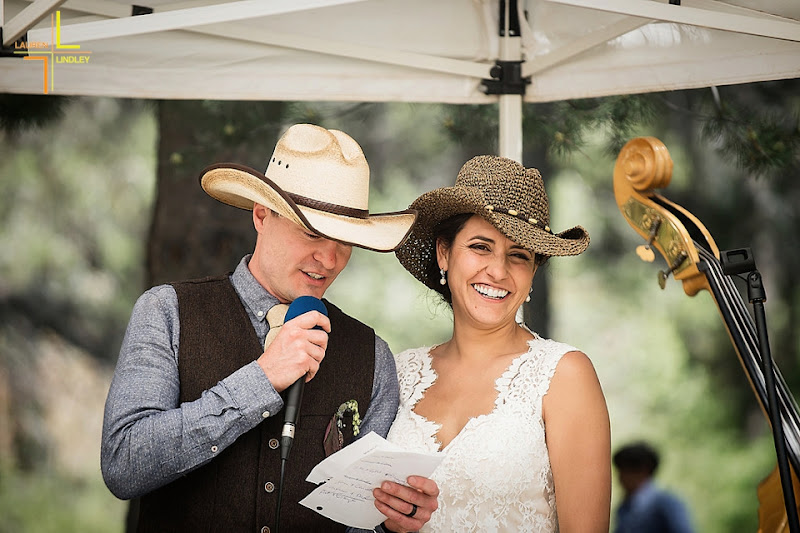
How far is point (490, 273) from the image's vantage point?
2.50 meters

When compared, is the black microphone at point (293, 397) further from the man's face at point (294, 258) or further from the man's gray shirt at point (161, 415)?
the man's face at point (294, 258)

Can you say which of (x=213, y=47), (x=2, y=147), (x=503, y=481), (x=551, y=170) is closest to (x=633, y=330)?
(x=551, y=170)

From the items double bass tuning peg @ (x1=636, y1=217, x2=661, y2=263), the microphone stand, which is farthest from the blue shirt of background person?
the microphone stand

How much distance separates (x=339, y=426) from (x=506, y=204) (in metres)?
0.87

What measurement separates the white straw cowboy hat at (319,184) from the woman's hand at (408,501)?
615 millimetres

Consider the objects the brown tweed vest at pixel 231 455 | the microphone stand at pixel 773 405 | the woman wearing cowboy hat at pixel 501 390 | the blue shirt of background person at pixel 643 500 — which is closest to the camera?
the microphone stand at pixel 773 405

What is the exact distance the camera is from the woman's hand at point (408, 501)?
78.4 inches

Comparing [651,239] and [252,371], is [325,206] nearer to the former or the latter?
[252,371]

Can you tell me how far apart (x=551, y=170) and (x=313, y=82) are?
1.57 m

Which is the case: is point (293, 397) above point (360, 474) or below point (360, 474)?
above

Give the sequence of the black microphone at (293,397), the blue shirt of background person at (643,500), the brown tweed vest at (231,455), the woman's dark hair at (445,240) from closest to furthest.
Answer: the black microphone at (293,397) → the brown tweed vest at (231,455) → the woman's dark hair at (445,240) → the blue shirt of background person at (643,500)

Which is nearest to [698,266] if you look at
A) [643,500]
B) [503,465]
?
[503,465]

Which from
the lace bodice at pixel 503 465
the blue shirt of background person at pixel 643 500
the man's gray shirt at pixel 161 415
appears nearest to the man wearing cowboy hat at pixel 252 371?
the man's gray shirt at pixel 161 415

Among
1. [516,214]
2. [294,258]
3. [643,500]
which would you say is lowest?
[643,500]
